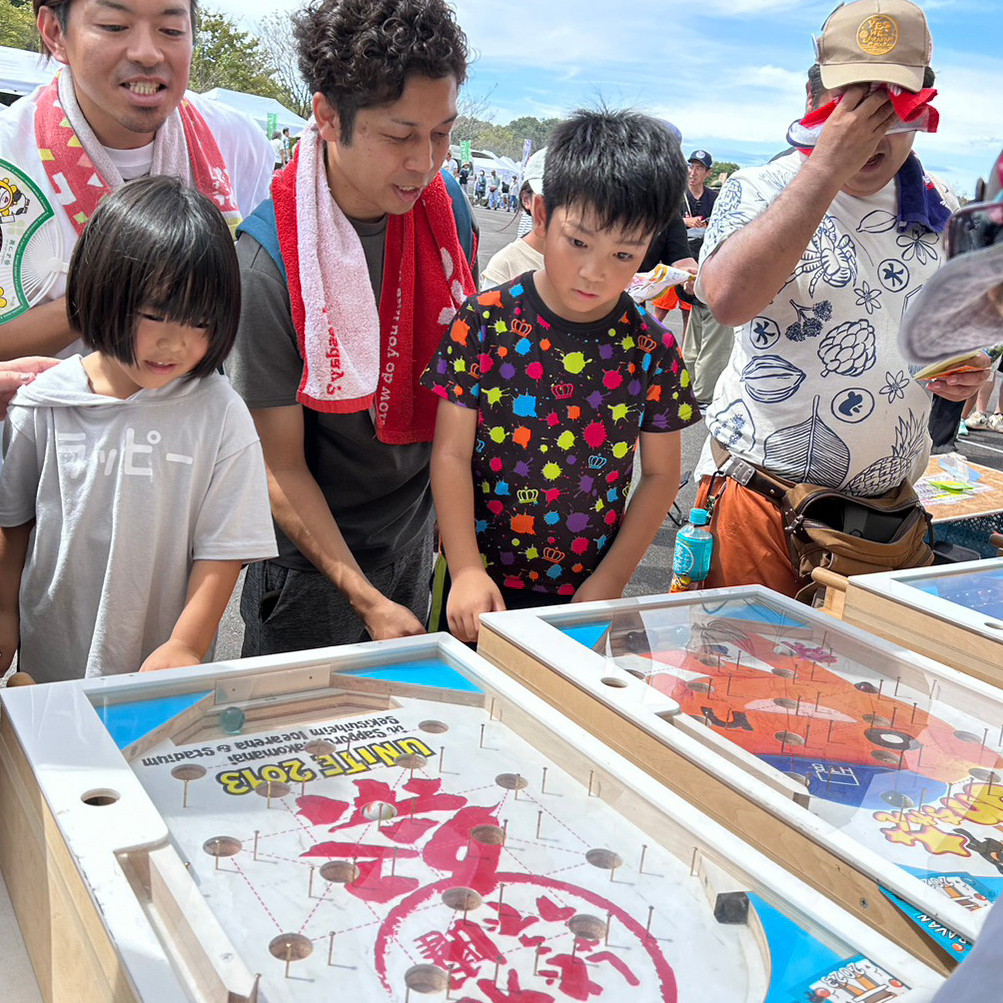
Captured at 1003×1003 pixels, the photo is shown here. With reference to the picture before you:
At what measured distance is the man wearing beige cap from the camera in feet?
5.12

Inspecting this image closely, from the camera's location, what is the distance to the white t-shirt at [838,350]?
166cm

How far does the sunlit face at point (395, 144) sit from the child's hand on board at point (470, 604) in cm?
54

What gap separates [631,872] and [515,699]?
26 centimetres

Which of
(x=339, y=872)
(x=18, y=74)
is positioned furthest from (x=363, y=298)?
(x=18, y=74)

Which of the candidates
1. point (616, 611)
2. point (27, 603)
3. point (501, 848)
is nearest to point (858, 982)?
point (501, 848)

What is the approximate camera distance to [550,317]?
60.2 inches

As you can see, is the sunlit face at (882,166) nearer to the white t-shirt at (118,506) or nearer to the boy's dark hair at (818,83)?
the boy's dark hair at (818,83)

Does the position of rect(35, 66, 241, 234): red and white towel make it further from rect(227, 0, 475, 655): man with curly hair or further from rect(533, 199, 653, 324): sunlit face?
rect(533, 199, 653, 324): sunlit face

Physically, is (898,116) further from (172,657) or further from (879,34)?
(172,657)

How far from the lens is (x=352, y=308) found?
150 centimetres

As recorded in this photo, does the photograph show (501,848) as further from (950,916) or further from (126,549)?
(126,549)

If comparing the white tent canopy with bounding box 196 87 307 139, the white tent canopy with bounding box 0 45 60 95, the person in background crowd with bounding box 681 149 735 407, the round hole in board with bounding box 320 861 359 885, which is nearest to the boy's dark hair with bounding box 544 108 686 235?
the round hole in board with bounding box 320 861 359 885

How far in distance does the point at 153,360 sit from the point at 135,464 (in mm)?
129

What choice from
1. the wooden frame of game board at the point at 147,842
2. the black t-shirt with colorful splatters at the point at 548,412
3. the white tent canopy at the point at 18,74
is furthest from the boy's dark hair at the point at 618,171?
the white tent canopy at the point at 18,74
